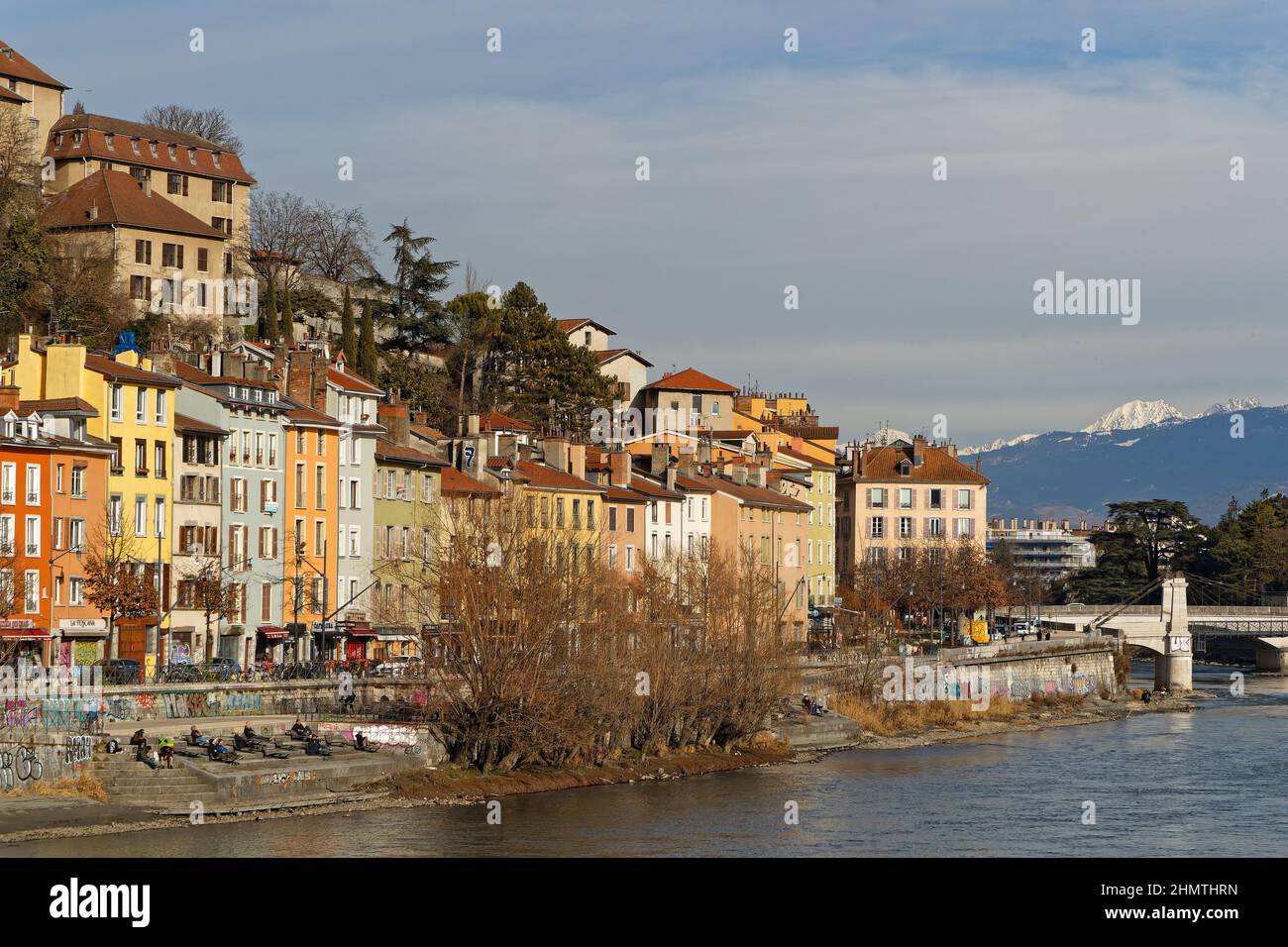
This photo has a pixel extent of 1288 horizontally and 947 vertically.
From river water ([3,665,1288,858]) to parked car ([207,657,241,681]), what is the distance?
13.9 metres

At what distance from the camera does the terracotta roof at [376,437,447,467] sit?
294 ft

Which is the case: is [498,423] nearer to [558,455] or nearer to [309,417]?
[558,455]

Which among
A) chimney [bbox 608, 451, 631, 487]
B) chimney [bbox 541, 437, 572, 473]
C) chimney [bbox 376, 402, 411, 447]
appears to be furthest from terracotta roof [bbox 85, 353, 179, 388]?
chimney [bbox 608, 451, 631, 487]

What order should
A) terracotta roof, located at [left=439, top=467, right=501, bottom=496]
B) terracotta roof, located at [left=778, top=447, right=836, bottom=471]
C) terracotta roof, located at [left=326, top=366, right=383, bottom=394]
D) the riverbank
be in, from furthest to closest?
terracotta roof, located at [left=778, top=447, right=836, bottom=471] → terracotta roof, located at [left=439, top=467, right=501, bottom=496] → terracotta roof, located at [left=326, top=366, right=383, bottom=394] → the riverbank

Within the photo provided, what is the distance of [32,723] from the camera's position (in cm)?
5662

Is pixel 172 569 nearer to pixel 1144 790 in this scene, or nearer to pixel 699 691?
pixel 699 691

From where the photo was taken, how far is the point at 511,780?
6238 centimetres

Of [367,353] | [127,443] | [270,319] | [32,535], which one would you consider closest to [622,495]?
[367,353]

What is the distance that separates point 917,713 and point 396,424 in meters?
27.4

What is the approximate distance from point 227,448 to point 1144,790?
3680 centimetres

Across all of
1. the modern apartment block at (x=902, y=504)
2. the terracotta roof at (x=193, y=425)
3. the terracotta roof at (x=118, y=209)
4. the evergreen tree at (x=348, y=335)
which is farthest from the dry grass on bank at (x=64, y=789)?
the modern apartment block at (x=902, y=504)

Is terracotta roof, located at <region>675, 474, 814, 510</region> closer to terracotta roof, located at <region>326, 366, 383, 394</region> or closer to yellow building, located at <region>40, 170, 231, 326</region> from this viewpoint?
terracotta roof, located at <region>326, 366, 383, 394</region>
